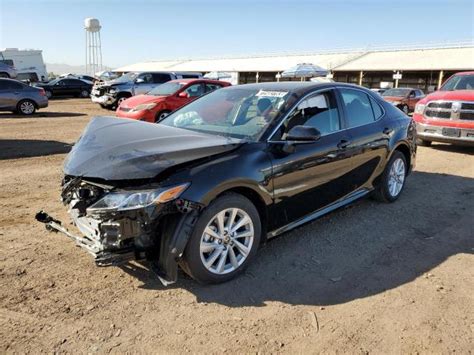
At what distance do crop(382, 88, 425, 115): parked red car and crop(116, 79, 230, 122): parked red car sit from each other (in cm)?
1044

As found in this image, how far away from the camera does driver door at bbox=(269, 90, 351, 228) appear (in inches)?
151

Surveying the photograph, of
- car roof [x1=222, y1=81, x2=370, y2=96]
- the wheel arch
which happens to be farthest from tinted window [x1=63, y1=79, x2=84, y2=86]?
the wheel arch

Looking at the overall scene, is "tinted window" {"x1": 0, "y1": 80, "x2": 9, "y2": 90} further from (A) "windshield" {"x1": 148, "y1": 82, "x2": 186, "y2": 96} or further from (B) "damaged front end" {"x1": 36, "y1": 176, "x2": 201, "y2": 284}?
(B) "damaged front end" {"x1": 36, "y1": 176, "x2": 201, "y2": 284}

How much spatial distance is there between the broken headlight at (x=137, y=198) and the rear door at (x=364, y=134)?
2.36 meters

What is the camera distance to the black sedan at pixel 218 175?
10.2ft

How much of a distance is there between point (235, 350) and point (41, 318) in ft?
4.70

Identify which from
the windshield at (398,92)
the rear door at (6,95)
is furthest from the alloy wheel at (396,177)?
the windshield at (398,92)

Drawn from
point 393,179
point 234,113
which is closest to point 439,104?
point 393,179

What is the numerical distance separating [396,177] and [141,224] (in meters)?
4.03

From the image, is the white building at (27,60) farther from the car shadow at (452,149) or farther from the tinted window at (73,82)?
the car shadow at (452,149)

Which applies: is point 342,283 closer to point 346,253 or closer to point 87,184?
point 346,253

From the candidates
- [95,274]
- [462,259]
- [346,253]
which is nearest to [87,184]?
[95,274]

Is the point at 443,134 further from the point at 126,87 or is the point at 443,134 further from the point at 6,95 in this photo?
the point at 6,95

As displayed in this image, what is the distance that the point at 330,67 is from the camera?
41.2 meters
